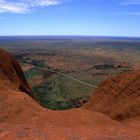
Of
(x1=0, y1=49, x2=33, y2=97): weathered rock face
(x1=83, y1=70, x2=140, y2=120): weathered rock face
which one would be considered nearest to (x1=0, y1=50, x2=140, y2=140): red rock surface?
(x1=0, y1=49, x2=33, y2=97): weathered rock face

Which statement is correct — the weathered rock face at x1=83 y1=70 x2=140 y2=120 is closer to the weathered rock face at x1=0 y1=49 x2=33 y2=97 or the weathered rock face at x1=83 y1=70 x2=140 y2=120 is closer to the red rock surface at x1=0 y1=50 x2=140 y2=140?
the red rock surface at x1=0 y1=50 x2=140 y2=140

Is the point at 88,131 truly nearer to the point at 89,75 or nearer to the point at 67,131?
the point at 67,131

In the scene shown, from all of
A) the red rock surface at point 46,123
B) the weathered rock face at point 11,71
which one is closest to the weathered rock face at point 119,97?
the red rock surface at point 46,123

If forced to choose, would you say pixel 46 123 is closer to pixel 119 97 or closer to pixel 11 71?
pixel 119 97

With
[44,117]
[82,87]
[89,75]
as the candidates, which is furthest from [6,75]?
[89,75]

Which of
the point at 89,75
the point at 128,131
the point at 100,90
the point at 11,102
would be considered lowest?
the point at 89,75
